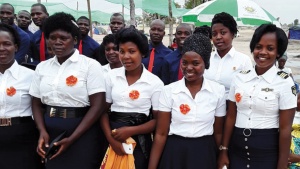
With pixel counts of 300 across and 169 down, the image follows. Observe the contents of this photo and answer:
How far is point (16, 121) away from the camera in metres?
2.98

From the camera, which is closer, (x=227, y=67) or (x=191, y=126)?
(x=191, y=126)

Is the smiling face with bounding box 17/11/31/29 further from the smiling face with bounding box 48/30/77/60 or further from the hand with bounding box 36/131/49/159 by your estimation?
the hand with bounding box 36/131/49/159

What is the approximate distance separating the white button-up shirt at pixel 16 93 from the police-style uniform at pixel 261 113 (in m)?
1.86

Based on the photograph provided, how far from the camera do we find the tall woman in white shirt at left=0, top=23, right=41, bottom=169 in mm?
2928

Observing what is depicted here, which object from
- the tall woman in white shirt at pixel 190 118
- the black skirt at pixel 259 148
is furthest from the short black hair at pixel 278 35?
the black skirt at pixel 259 148

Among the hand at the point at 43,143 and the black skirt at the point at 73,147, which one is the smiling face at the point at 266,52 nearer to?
the black skirt at the point at 73,147

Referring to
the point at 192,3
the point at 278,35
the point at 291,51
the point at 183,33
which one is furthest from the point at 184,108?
the point at 192,3

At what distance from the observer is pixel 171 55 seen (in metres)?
4.55

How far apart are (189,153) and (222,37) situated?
4.70 ft

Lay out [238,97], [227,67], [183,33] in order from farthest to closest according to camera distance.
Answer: [183,33], [227,67], [238,97]

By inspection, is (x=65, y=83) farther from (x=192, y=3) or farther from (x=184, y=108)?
(x=192, y=3)

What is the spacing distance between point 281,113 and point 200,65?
29.2 inches

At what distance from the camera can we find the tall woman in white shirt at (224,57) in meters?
3.51

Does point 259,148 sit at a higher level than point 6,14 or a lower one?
lower
